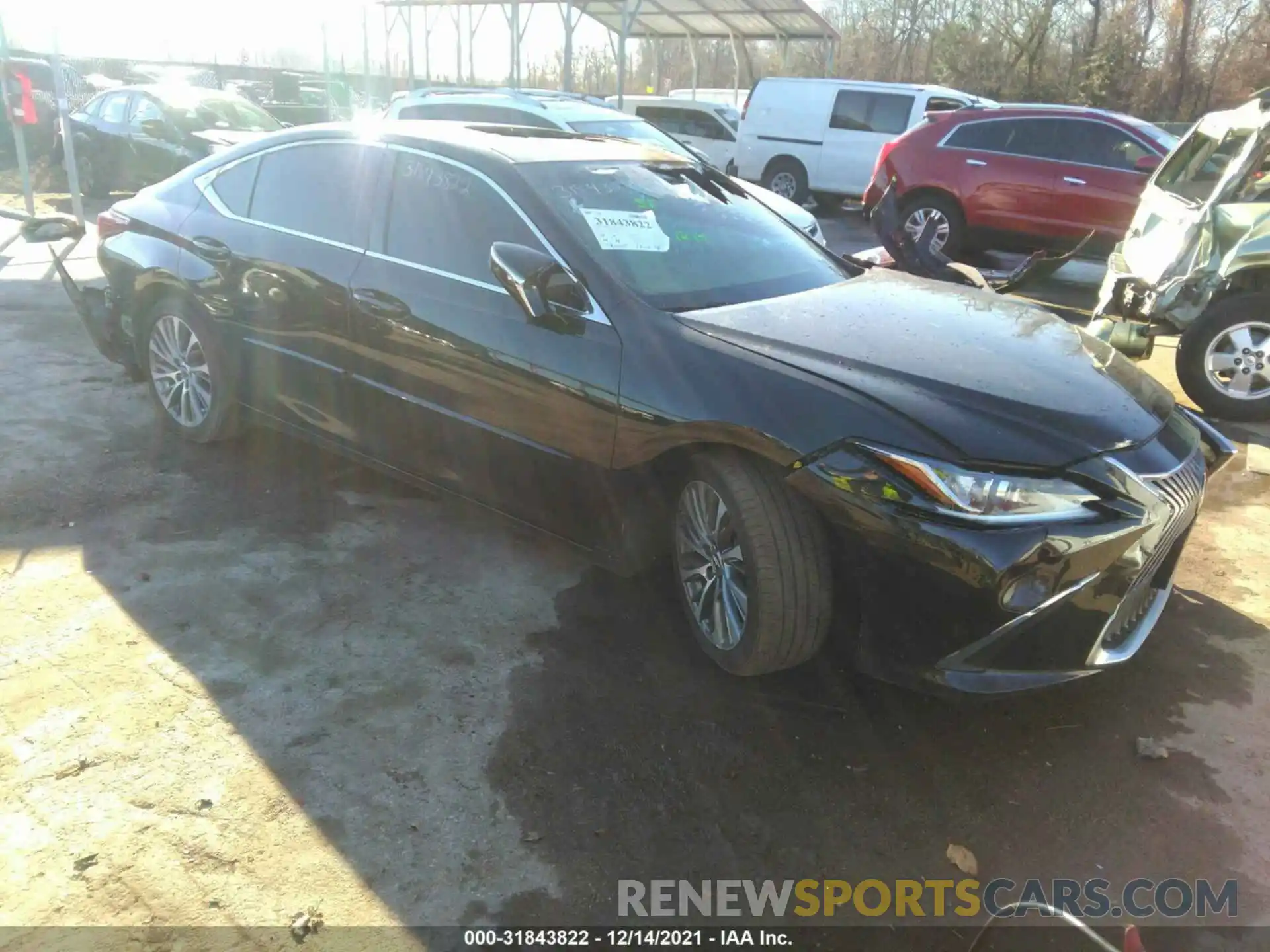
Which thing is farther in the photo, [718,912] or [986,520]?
[986,520]

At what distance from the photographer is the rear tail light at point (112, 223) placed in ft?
→ 15.8

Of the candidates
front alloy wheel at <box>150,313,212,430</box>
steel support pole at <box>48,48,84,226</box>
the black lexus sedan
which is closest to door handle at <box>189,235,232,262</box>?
the black lexus sedan

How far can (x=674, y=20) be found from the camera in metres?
22.8

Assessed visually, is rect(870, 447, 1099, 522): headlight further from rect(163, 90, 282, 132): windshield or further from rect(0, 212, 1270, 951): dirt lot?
rect(163, 90, 282, 132): windshield

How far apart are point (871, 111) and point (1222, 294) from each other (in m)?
9.34

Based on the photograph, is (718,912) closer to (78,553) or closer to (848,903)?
(848,903)

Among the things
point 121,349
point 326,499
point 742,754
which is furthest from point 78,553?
point 742,754

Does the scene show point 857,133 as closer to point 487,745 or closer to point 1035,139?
point 1035,139

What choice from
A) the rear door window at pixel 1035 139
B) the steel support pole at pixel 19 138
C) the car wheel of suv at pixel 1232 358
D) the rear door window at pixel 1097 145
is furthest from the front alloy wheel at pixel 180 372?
the rear door window at pixel 1097 145

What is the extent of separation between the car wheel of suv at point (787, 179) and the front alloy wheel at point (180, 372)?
11.6 metres

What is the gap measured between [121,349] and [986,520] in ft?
14.8

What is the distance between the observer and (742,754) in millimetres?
2752

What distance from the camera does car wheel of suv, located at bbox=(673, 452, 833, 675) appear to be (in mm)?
2764

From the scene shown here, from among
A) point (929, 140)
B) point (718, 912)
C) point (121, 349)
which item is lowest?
point (718, 912)
